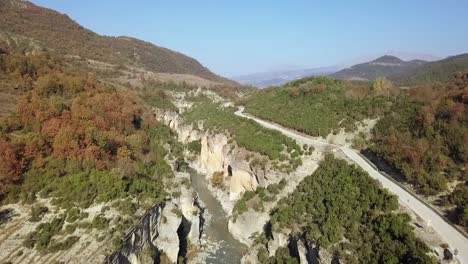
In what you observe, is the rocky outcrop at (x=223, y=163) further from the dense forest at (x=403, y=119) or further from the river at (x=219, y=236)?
the dense forest at (x=403, y=119)

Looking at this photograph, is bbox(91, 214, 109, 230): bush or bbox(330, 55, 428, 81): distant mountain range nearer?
bbox(91, 214, 109, 230): bush

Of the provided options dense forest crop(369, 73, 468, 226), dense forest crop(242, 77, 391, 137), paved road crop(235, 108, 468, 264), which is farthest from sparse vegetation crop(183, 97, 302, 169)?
dense forest crop(369, 73, 468, 226)

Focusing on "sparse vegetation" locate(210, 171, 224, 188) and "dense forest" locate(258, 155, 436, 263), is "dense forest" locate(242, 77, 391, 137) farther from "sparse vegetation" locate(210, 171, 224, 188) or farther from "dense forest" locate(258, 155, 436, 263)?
"sparse vegetation" locate(210, 171, 224, 188)

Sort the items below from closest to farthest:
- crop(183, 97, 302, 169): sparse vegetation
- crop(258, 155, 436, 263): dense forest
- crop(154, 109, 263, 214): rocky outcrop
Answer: crop(258, 155, 436, 263): dense forest, crop(183, 97, 302, 169): sparse vegetation, crop(154, 109, 263, 214): rocky outcrop

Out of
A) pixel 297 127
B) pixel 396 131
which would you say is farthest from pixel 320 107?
pixel 396 131

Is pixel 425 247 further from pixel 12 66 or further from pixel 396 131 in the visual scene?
pixel 12 66

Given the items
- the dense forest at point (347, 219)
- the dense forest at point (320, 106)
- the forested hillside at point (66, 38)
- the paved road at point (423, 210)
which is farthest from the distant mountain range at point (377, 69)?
the dense forest at point (347, 219)

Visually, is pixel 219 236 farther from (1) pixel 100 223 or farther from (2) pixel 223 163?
(1) pixel 100 223
